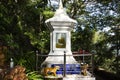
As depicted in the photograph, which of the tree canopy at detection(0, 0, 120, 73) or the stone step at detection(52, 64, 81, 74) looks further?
the tree canopy at detection(0, 0, 120, 73)

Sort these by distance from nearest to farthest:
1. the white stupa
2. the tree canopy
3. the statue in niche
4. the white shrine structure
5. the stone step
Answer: the stone step < the white shrine structure < the white stupa < the statue in niche < the tree canopy

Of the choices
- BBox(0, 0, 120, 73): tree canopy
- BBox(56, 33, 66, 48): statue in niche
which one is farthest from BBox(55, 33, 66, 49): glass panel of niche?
BBox(0, 0, 120, 73): tree canopy

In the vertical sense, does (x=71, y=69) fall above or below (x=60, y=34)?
below

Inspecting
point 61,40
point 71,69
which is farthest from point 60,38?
point 71,69

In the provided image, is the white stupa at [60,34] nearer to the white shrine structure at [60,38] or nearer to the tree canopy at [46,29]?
the white shrine structure at [60,38]

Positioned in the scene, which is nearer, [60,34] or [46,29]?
[60,34]

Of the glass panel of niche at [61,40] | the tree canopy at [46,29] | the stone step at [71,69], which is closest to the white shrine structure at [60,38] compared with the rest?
the glass panel of niche at [61,40]

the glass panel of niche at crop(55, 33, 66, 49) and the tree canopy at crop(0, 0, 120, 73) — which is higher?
the tree canopy at crop(0, 0, 120, 73)

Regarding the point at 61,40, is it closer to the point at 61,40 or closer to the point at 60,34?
the point at 61,40

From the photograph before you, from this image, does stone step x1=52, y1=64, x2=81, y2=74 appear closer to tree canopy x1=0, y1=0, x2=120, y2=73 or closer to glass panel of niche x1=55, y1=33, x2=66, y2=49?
glass panel of niche x1=55, y1=33, x2=66, y2=49

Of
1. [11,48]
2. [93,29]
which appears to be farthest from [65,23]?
[93,29]

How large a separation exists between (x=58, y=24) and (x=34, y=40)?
647 cm

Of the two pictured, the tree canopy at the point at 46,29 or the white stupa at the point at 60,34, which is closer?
the white stupa at the point at 60,34

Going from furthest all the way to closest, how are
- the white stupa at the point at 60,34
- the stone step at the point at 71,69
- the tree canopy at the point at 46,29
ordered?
the tree canopy at the point at 46,29
the white stupa at the point at 60,34
the stone step at the point at 71,69
